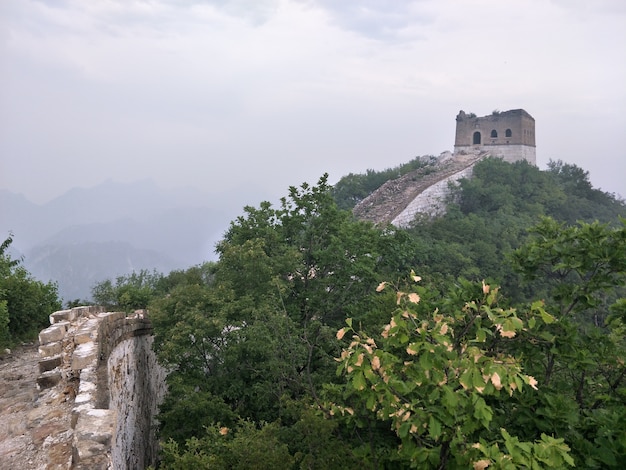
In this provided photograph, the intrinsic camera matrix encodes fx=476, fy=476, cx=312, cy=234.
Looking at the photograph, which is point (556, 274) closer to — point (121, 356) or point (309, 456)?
point (309, 456)

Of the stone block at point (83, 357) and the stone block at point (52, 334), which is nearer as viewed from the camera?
the stone block at point (83, 357)

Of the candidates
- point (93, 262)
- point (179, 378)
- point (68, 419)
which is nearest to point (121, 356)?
point (179, 378)

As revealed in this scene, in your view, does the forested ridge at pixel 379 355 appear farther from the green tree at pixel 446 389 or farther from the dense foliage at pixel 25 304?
the dense foliage at pixel 25 304

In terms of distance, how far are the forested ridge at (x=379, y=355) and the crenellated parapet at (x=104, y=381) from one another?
0.54 meters

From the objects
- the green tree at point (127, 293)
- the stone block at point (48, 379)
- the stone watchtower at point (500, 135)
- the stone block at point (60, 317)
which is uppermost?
the stone watchtower at point (500, 135)

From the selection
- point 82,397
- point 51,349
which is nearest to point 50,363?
point 51,349

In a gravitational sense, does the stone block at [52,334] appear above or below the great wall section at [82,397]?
above

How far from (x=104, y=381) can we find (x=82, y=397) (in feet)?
2.41

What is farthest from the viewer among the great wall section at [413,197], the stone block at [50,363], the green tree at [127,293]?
the great wall section at [413,197]

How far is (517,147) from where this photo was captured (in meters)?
42.9

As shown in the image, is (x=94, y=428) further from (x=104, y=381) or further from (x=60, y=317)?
(x=60, y=317)

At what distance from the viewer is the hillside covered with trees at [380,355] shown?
345 centimetres

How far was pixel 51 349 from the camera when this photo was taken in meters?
6.11

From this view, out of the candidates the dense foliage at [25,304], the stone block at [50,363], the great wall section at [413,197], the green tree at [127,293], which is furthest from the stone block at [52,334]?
the great wall section at [413,197]
